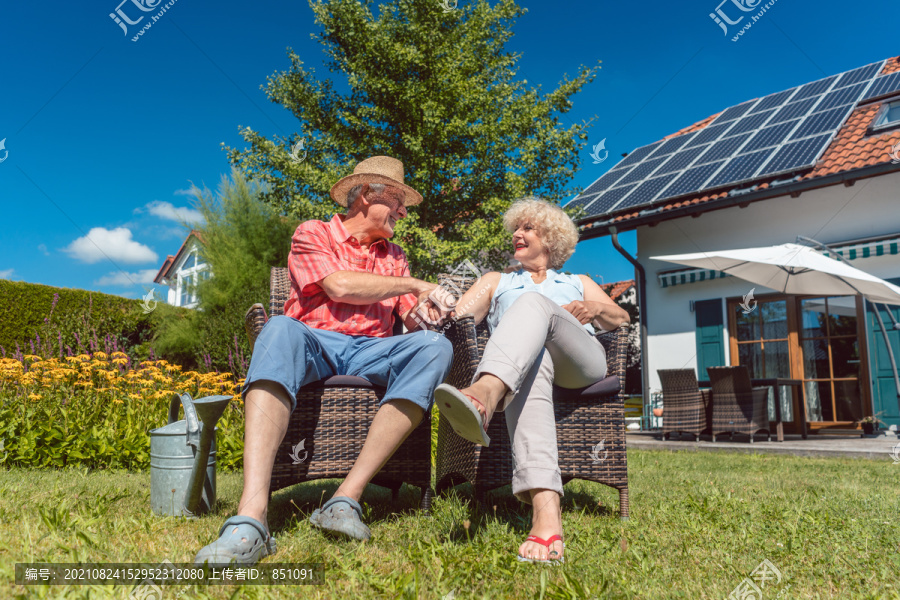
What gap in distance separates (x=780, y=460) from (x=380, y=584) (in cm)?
421

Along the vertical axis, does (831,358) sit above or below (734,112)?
below

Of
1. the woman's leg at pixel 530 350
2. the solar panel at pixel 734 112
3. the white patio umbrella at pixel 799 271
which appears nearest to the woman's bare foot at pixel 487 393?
the woman's leg at pixel 530 350

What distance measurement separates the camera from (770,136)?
Result: 29.0 ft

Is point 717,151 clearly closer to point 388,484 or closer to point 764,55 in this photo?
point 764,55

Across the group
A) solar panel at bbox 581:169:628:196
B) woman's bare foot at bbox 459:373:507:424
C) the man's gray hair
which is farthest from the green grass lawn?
solar panel at bbox 581:169:628:196

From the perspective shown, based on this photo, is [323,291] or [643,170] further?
[643,170]

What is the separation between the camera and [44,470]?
3359 mm

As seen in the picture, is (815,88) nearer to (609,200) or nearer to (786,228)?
(786,228)

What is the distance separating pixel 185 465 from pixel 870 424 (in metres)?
7.62

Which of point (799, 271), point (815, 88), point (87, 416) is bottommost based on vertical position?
point (87, 416)

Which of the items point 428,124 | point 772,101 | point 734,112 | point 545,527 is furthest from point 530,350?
point 734,112

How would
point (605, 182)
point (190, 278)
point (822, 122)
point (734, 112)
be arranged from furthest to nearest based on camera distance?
point (734, 112), point (605, 182), point (190, 278), point (822, 122)

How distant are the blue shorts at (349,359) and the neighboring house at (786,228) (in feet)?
22.6

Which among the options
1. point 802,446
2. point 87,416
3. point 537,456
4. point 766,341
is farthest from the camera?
point 766,341
